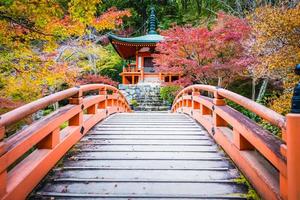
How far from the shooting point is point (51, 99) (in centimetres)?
289

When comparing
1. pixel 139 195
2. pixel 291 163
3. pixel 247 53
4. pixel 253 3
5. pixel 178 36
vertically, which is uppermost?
pixel 253 3

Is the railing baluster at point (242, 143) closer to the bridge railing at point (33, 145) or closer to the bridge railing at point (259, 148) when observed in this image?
the bridge railing at point (259, 148)

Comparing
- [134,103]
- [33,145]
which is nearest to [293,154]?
[33,145]

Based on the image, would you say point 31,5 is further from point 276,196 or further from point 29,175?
point 276,196

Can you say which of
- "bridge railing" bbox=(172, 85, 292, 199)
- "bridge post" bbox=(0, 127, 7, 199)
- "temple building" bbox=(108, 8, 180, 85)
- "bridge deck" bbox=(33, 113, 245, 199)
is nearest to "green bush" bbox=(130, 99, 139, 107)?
"temple building" bbox=(108, 8, 180, 85)

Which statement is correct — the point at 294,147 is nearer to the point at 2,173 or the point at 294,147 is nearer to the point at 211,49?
the point at 2,173

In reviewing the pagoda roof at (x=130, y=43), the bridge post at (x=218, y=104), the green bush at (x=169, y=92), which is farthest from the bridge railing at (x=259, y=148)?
the pagoda roof at (x=130, y=43)

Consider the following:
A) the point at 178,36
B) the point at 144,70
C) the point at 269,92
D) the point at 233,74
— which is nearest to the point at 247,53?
the point at 233,74

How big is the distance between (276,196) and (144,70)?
2053cm

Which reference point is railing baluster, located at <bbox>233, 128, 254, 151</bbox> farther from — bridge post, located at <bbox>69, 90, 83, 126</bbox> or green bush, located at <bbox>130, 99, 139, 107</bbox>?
green bush, located at <bbox>130, 99, 139, 107</bbox>

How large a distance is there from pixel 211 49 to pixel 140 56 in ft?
37.3

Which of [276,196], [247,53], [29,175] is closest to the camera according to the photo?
[276,196]

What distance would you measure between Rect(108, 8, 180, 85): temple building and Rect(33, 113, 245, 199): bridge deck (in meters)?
15.3

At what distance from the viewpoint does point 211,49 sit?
11555 mm
